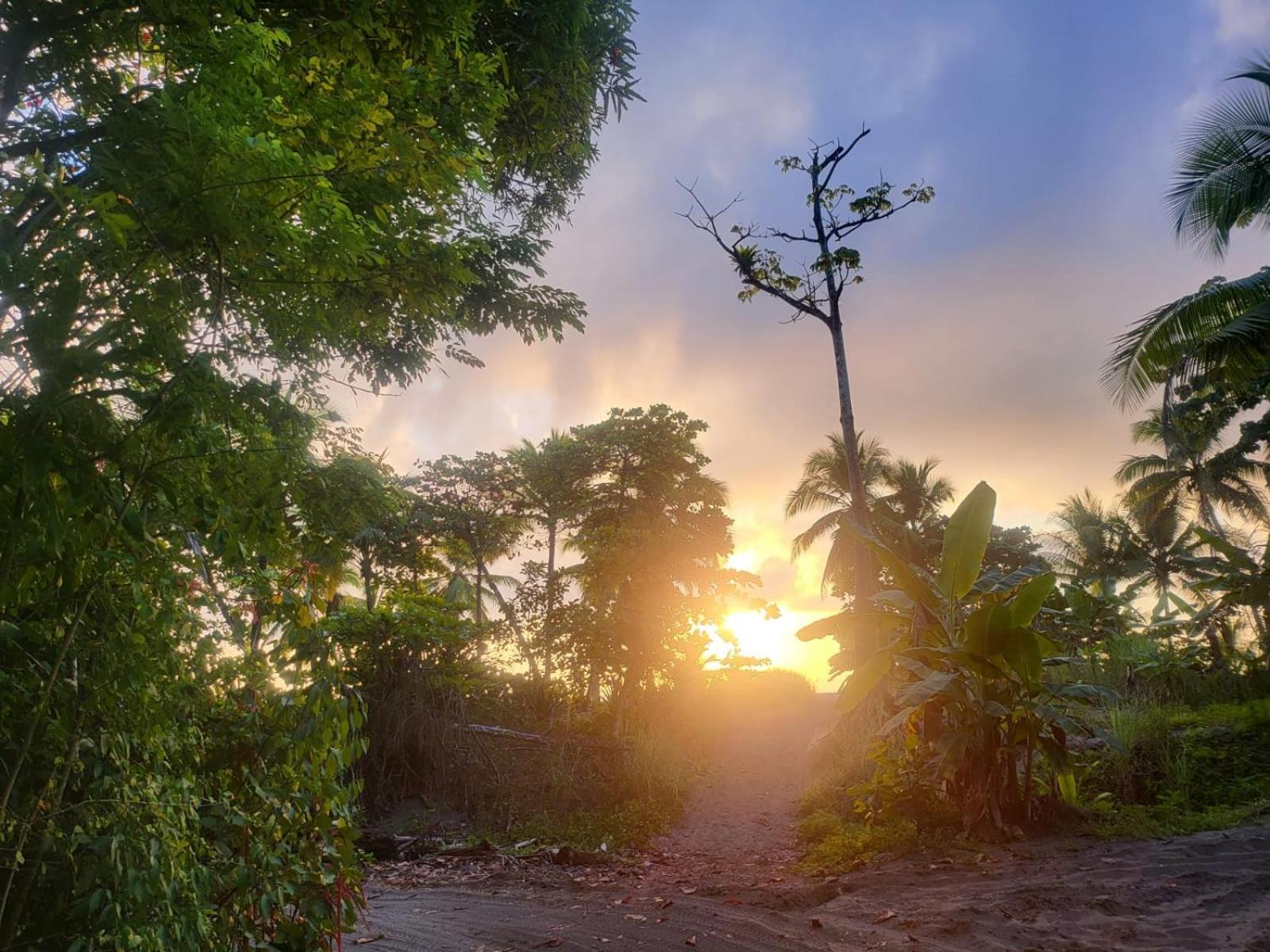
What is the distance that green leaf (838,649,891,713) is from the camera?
6.05 m

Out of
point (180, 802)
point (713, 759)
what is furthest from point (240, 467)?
point (713, 759)

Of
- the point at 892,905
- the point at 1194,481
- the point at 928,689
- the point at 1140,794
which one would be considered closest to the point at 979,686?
the point at 928,689

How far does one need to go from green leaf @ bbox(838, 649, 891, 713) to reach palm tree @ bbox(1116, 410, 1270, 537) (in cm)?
2036

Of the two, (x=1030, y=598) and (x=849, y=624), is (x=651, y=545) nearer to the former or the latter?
(x=849, y=624)

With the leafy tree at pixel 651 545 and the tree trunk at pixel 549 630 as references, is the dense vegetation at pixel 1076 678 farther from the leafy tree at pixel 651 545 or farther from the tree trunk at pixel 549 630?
the tree trunk at pixel 549 630

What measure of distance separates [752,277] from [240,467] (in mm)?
11209

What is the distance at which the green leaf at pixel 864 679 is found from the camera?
6.05m

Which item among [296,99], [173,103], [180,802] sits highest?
[296,99]

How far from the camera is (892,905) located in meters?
4.56

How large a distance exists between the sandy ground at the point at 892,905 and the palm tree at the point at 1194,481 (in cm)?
2095

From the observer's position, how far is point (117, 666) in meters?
2.01

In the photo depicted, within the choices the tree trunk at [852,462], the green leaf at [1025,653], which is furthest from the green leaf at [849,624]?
the tree trunk at [852,462]

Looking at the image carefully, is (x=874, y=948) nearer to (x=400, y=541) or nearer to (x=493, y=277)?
(x=493, y=277)

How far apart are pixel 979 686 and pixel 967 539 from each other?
128 cm
